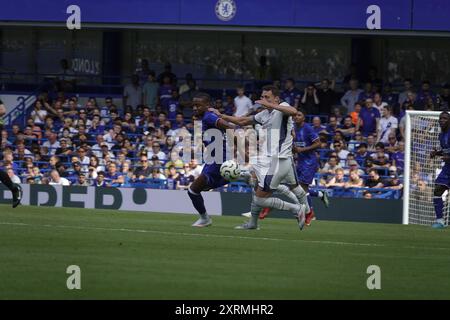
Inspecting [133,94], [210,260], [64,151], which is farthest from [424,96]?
[210,260]

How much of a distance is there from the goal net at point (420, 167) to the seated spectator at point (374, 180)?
1.58 metres

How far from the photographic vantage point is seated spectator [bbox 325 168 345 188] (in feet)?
81.5

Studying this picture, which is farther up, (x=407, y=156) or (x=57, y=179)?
(x=407, y=156)

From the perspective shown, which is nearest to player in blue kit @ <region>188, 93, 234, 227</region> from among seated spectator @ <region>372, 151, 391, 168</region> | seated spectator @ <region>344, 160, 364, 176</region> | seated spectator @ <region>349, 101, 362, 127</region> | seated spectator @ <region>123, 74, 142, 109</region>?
seated spectator @ <region>344, 160, 364, 176</region>

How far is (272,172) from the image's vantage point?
16.6 meters

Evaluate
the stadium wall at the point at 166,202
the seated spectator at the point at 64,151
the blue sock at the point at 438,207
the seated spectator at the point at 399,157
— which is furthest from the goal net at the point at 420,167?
the seated spectator at the point at 64,151

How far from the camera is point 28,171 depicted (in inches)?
1067

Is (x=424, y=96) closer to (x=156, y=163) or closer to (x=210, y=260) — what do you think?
(x=156, y=163)

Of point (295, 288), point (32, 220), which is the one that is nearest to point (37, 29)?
point (32, 220)

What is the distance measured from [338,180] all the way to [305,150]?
4.54 m

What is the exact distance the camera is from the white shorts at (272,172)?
1656 cm
